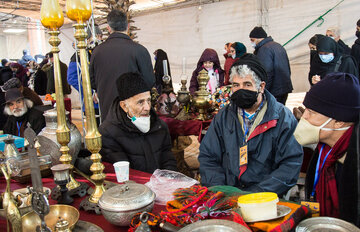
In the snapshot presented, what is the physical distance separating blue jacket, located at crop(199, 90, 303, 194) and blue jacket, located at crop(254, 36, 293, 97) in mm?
2595

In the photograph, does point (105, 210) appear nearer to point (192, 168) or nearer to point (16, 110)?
point (16, 110)

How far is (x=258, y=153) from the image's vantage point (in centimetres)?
202

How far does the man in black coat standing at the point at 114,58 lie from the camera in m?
3.08

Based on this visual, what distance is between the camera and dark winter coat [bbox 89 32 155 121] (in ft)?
10.1

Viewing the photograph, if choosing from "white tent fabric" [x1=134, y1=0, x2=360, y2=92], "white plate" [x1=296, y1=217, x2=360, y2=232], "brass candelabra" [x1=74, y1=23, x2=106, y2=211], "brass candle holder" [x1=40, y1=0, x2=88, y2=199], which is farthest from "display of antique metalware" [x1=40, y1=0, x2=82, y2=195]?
"white tent fabric" [x1=134, y1=0, x2=360, y2=92]

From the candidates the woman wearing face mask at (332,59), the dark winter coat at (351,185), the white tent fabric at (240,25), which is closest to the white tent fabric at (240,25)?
the white tent fabric at (240,25)

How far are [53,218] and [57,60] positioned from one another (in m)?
0.81

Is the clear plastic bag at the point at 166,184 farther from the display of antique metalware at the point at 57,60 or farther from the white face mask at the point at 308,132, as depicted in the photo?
the white face mask at the point at 308,132

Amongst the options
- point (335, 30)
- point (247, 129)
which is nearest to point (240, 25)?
point (335, 30)

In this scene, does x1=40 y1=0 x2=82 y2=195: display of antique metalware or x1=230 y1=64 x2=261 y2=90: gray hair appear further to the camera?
x1=230 y1=64 x2=261 y2=90: gray hair

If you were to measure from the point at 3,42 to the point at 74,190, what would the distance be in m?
23.5

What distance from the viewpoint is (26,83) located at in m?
8.51

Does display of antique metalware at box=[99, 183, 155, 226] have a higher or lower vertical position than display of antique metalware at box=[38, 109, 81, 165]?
lower

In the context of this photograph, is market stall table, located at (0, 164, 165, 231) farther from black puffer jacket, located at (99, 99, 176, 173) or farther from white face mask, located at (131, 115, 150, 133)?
white face mask, located at (131, 115, 150, 133)
